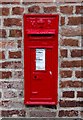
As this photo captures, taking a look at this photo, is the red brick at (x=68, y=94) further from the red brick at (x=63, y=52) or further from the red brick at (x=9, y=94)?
the red brick at (x=9, y=94)

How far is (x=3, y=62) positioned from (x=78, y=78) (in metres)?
0.69

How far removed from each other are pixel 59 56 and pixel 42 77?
241 millimetres

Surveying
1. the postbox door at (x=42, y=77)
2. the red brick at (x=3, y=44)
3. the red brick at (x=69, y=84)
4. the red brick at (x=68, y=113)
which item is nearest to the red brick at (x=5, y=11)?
the red brick at (x=3, y=44)

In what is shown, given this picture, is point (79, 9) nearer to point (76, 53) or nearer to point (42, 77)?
point (76, 53)

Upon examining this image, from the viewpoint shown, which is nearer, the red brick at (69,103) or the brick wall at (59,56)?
the brick wall at (59,56)

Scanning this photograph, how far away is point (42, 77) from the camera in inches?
114

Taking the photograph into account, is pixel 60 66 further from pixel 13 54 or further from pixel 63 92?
pixel 13 54

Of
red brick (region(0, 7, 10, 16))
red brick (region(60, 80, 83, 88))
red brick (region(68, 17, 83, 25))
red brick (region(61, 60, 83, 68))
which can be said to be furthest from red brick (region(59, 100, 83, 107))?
red brick (region(0, 7, 10, 16))

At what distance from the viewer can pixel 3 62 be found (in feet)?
9.62

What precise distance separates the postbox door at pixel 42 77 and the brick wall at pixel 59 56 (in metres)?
0.07

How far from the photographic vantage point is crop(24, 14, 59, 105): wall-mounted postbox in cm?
283

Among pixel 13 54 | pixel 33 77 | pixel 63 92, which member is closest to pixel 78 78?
pixel 63 92

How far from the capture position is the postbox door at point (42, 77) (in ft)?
9.40

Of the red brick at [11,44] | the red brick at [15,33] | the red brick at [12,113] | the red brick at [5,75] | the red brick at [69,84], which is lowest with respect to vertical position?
the red brick at [12,113]
